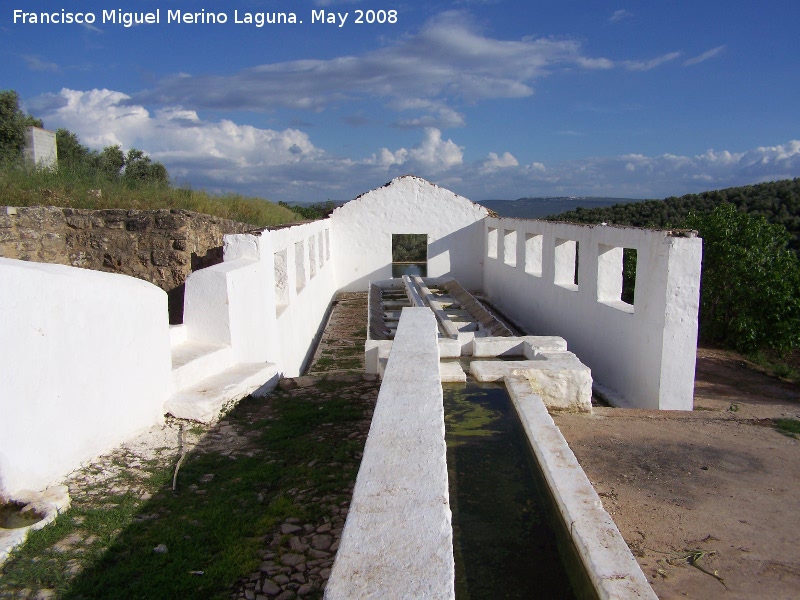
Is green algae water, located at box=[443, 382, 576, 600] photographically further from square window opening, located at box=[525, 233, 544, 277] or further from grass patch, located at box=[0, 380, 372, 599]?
square window opening, located at box=[525, 233, 544, 277]

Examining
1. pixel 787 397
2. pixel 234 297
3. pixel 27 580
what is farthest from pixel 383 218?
pixel 27 580

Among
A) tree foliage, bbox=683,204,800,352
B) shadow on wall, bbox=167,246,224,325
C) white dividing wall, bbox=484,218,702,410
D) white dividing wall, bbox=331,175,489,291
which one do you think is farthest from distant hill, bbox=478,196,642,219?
shadow on wall, bbox=167,246,224,325

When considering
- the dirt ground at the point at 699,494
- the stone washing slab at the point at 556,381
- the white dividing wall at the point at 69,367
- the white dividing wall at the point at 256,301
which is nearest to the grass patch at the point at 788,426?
the dirt ground at the point at 699,494

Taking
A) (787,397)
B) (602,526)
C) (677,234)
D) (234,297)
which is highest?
(677,234)

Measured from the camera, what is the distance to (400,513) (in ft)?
6.82

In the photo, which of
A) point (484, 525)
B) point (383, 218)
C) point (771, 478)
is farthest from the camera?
point (383, 218)

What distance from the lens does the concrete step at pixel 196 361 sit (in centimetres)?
461

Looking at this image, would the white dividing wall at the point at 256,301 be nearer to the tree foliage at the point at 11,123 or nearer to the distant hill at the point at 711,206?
the tree foliage at the point at 11,123

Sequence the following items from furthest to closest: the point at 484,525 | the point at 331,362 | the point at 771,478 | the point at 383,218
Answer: the point at 383,218 → the point at 331,362 → the point at 771,478 → the point at 484,525

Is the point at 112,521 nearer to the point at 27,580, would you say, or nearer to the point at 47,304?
the point at 27,580

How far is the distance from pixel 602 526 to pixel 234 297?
139 inches

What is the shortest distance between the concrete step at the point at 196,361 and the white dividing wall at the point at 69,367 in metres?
0.31

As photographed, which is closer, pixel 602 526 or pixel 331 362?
pixel 602 526

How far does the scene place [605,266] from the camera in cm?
824
